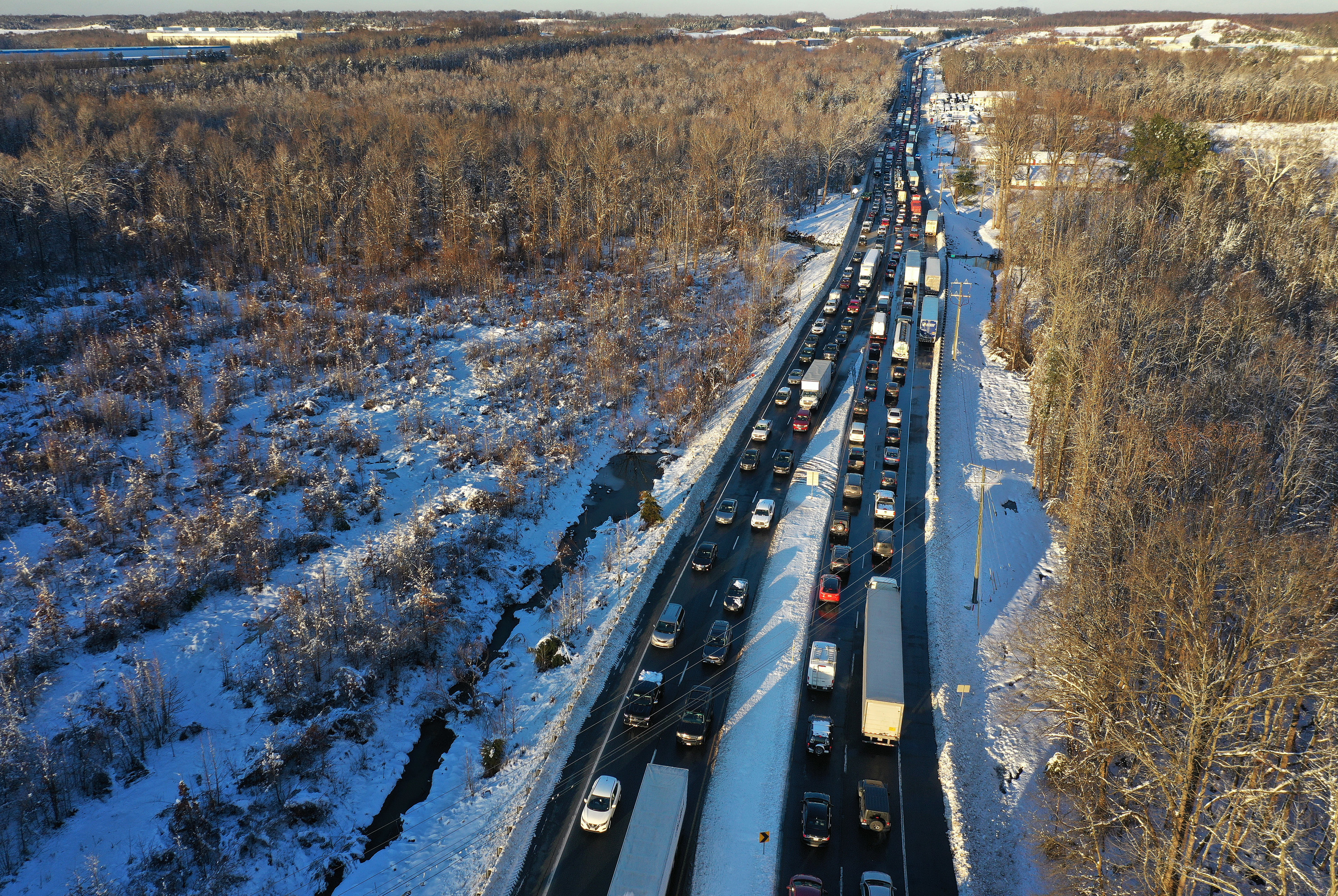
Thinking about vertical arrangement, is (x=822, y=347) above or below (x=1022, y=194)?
below

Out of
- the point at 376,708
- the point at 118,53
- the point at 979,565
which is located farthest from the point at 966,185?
the point at 118,53

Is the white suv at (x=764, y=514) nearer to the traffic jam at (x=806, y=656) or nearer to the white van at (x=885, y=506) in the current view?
the traffic jam at (x=806, y=656)

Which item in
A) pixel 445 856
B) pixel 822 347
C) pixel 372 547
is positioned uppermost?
pixel 822 347

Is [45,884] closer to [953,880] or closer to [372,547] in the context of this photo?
[372,547]

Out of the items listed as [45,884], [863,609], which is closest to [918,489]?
[863,609]

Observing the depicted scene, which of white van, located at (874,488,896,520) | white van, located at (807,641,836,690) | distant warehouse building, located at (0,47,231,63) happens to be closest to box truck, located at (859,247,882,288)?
white van, located at (874,488,896,520)

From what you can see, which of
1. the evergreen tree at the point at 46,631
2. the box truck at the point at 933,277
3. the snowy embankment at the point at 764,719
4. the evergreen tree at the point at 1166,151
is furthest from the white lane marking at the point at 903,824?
the evergreen tree at the point at 1166,151
